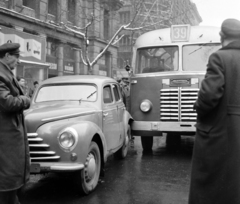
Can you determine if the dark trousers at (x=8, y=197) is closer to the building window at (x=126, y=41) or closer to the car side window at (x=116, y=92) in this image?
the car side window at (x=116, y=92)

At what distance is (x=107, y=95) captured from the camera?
640 centimetres

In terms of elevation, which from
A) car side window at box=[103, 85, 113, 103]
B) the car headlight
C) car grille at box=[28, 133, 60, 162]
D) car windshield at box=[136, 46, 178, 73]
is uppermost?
car windshield at box=[136, 46, 178, 73]

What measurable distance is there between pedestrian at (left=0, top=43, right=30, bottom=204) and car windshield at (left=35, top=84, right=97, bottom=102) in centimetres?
254

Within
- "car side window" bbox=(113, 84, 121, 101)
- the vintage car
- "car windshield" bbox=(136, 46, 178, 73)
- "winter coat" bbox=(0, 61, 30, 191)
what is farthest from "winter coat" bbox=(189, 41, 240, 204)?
"car windshield" bbox=(136, 46, 178, 73)

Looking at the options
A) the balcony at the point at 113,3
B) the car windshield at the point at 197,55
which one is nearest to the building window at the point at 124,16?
the balcony at the point at 113,3

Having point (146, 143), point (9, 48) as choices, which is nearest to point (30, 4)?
point (146, 143)

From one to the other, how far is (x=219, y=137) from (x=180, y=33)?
5.24 m

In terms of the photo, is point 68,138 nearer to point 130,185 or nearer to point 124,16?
point 130,185

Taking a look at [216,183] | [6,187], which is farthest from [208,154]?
[6,187]

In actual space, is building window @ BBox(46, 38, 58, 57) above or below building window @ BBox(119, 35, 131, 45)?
below

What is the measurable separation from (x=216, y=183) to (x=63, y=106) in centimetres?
325

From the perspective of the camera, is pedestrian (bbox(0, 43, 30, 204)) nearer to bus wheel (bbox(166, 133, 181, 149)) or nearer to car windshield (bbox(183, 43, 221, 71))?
car windshield (bbox(183, 43, 221, 71))

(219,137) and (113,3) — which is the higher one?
(113,3)

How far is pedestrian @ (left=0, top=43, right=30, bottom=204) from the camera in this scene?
124 inches
